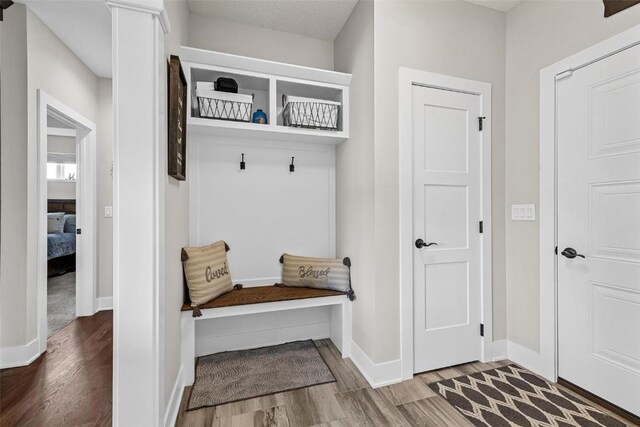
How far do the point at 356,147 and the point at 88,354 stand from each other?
2.66 metres

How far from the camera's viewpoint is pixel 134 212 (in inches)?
48.4

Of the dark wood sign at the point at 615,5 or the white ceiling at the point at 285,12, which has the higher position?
the white ceiling at the point at 285,12

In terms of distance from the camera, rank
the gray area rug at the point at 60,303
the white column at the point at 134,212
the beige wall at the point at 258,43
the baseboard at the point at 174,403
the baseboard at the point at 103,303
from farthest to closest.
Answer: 1. the baseboard at the point at 103,303
2. the gray area rug at the point at 60,303
3. the beige wall at the point at 258,43
4. the baseboard at the point at 174,403
5. the white column at the point at 134,212

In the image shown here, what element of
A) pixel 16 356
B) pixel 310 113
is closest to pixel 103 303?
pixel 16 356

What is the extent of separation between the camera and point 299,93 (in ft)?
8.14

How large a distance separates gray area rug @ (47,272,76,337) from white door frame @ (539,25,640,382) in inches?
159

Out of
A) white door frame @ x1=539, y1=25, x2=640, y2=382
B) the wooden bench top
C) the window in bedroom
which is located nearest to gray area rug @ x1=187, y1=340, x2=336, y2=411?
the wooden bench top

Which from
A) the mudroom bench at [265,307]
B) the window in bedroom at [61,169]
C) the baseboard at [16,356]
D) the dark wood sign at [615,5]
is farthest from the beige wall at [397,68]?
the window in bedroom at [61,169]

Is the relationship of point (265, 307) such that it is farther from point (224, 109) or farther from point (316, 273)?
point (224, 109)

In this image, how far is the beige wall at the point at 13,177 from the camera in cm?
208

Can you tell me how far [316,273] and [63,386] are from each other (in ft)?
6.02

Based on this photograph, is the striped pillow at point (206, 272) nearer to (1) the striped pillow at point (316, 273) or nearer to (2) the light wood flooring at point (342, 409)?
(1) the striped pillow at point (316, 273)

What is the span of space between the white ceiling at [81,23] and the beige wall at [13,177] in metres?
0.17

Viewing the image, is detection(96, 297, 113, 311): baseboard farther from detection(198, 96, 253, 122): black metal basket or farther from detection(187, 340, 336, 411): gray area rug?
detection(198, 96, 253, 122): black metal basket
